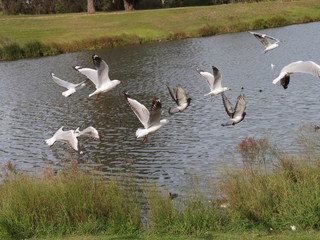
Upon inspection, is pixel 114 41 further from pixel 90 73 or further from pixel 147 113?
pixel 147 113

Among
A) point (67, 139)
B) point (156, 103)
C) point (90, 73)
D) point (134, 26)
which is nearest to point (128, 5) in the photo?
point (134, 26)

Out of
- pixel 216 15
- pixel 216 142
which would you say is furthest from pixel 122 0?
pixel 216 142

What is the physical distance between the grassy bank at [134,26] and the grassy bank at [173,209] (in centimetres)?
4018

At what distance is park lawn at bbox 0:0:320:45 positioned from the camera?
193 ft

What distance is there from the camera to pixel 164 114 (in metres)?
24.5

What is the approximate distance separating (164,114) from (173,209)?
12.8 m

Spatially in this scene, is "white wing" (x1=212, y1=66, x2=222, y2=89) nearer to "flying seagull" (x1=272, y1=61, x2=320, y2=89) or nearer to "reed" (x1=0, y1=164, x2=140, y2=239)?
"flying seagull" (x1=272, y1=61, x2=320, y2=89)

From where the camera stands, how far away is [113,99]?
29266mm

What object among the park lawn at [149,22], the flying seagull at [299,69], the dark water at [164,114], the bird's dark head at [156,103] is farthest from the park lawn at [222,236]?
the park lawn at [149,22]

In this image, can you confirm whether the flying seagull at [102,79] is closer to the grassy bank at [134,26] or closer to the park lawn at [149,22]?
the grassy bank at [134,26]

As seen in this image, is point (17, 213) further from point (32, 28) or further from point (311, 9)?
point (311, 9)

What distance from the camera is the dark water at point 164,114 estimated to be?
18.6 metres

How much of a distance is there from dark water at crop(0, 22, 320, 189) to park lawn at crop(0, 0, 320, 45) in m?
13.9

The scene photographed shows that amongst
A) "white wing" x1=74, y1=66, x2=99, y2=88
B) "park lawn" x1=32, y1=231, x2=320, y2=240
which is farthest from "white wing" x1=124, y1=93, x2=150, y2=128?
"park lawn" x1=32, y1=231, x2=320, y2=240
